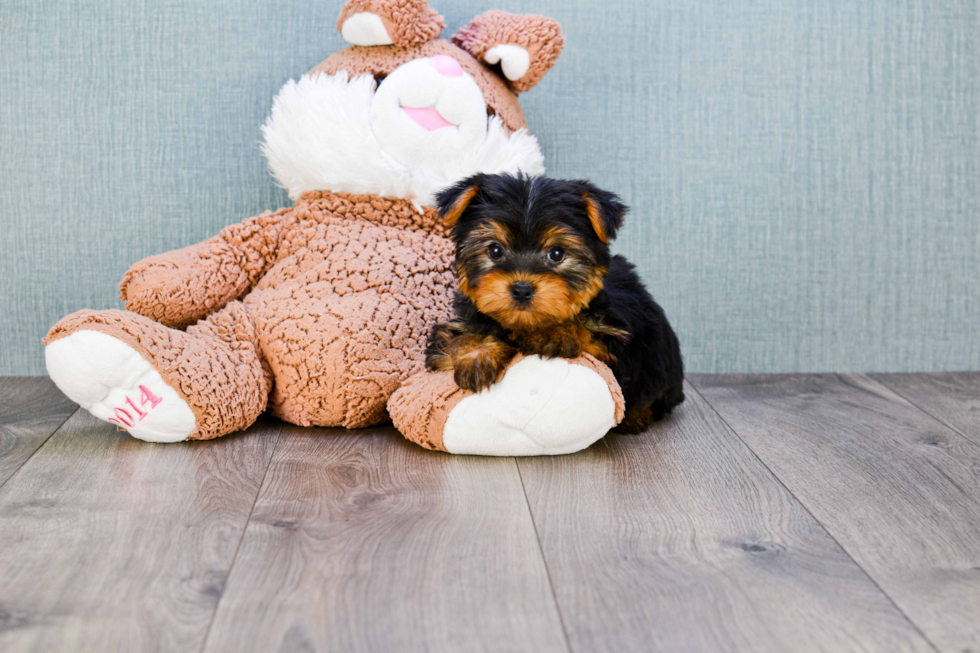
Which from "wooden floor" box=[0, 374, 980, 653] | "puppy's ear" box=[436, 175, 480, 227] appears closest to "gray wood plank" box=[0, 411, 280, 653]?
"wooden floor" box=[0, 374, 980, 653]

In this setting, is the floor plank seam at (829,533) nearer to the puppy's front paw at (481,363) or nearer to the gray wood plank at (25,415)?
the puppy's front paw at (481,363)

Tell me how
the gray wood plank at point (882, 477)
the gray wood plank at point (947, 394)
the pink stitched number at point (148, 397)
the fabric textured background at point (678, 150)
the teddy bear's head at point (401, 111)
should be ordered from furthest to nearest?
the fabric textured background at point (678, 150), the gray wood plank at point (947, 394), the teddy bear's head at point (401, 111), the pink stitched number at point (148, 397), the gray wood plank at point (882, 477)

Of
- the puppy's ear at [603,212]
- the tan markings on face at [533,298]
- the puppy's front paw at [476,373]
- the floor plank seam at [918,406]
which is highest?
the puppy's ear at [603,212]

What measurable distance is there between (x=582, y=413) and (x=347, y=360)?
0.62m

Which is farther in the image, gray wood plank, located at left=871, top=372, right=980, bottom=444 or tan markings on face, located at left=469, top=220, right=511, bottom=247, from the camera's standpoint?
gray wood plank, located at left=871, top=372, right=980, bottom=444

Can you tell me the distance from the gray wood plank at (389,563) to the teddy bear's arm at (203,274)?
1.85 ft

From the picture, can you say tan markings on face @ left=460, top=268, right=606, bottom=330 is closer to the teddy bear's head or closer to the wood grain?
the wood grain

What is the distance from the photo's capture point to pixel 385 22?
90.4 inches

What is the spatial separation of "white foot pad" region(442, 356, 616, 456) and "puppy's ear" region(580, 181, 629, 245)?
311 mm

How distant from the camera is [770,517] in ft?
5.50

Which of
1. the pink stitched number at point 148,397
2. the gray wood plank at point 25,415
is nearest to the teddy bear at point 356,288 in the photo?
the pink stitched number at point 148,397

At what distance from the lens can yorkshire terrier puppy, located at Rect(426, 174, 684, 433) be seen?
1801 mm

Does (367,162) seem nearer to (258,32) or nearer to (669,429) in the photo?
(258,32)

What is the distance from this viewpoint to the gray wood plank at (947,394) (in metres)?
2.40
